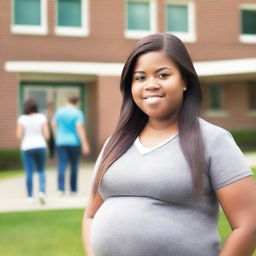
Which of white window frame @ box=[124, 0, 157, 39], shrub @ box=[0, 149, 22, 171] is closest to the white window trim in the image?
white window frame @ box=[124, 0, 157, 39]

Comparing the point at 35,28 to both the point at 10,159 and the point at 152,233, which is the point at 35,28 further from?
the point at 152,233

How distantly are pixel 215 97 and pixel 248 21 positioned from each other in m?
3.38

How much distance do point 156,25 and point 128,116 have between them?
23141 mm

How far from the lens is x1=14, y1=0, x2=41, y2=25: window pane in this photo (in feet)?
77.7

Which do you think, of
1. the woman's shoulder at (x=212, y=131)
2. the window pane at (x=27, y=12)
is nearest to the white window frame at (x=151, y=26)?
the window pane at (x=27, y=12)

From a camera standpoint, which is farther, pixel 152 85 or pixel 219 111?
pixel 219 111

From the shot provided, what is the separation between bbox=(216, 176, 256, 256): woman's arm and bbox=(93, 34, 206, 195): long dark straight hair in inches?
4.7

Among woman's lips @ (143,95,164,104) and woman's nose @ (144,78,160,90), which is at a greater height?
woman's nose @ (144,78,160,90)

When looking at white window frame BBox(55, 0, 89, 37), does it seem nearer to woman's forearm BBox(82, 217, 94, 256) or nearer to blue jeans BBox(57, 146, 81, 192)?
blue jeans BBox(57, 146, 81, 192)

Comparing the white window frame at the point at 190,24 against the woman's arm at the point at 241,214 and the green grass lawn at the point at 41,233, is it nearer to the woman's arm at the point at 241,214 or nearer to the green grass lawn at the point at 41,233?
the green grass lawn at the point at 41,233

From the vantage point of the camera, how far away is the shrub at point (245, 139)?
2455cm

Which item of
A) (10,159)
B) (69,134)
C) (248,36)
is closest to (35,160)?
(69,134)

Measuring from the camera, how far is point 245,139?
2470cm

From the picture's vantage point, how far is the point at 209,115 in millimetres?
26719
